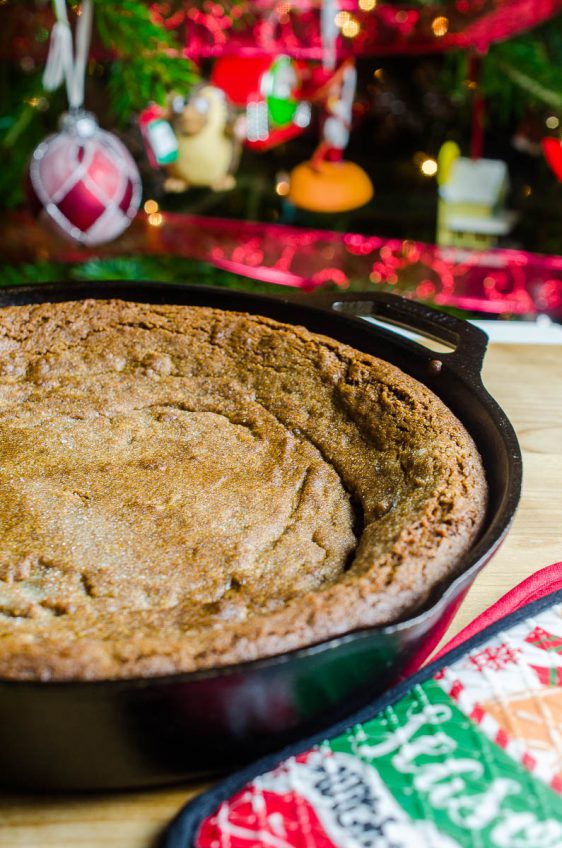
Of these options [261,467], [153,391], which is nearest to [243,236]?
[153,391]

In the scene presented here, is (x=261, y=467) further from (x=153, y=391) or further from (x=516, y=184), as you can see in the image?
(x=516, y=184)

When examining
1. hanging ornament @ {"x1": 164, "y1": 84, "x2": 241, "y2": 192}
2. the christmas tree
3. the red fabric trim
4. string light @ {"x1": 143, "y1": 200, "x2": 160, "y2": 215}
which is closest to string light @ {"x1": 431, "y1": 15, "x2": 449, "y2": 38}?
the christmas tree

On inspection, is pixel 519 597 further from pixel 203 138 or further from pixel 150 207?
pixel 150 207

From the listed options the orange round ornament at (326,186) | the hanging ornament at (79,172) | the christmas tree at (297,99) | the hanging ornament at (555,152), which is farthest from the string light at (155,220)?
the hanging ornament at (555,152)

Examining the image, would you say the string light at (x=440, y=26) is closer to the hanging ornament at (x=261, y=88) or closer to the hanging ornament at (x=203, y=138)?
the hanging ornament at (x=261, y=88)

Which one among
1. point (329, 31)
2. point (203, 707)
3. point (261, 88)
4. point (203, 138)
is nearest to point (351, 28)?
point (329, 31)

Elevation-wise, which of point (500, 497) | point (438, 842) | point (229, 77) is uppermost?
point (229, 77)

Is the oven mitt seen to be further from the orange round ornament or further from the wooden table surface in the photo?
the orange round ornament
